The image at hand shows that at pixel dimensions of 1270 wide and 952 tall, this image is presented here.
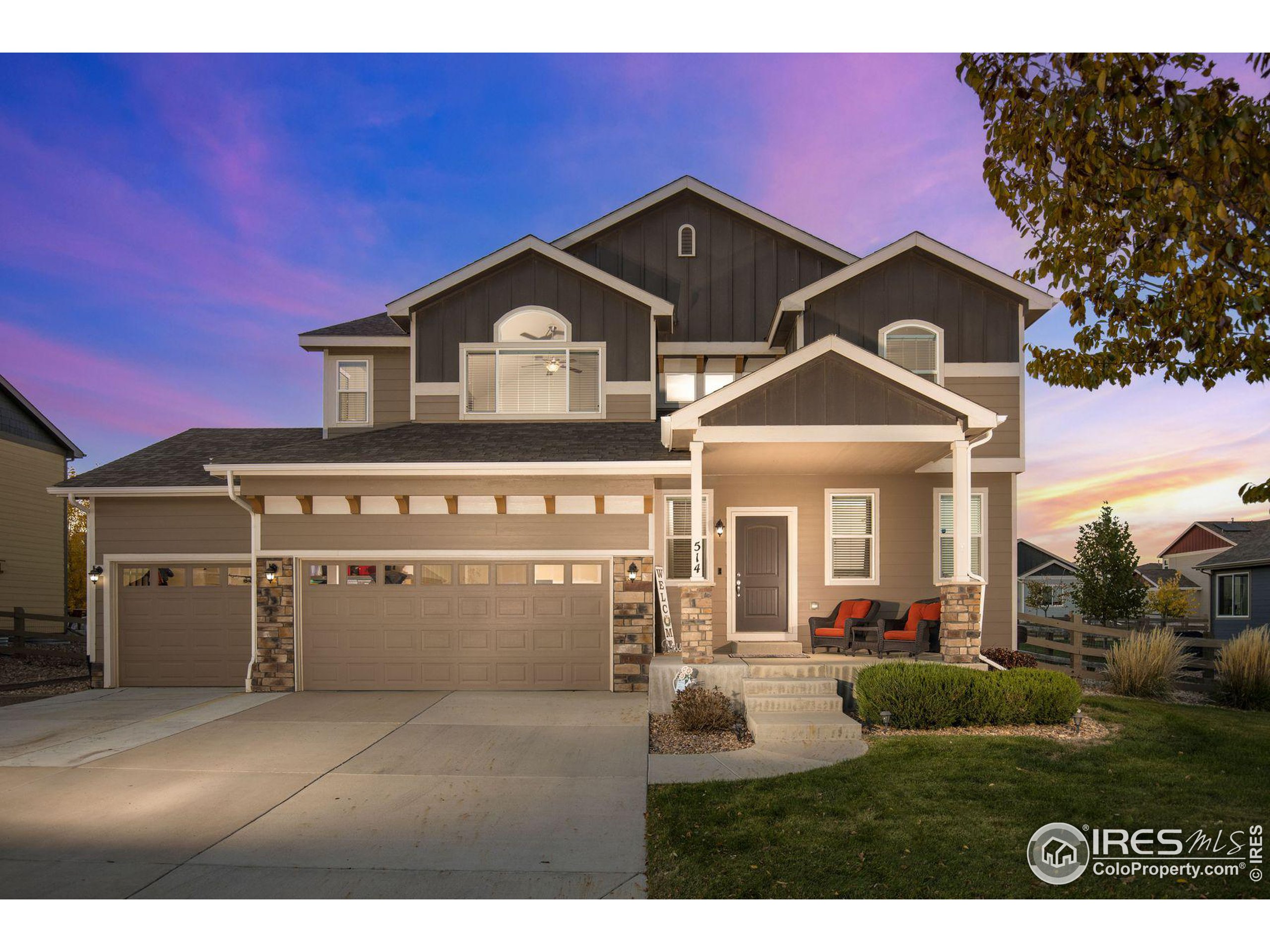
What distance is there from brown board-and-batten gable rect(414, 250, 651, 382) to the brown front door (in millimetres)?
3629

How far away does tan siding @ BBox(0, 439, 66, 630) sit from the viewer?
65.2 ft

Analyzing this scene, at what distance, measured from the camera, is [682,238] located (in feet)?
47.2

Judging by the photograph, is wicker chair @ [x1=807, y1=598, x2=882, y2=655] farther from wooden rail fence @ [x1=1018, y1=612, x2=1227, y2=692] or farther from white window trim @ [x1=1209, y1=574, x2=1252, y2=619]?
white window trim @ [x1=1209, y1=574, x2=1252, y2=619]

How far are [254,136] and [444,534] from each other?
809 cm

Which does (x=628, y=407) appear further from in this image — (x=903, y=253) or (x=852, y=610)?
(x=903, y=253)

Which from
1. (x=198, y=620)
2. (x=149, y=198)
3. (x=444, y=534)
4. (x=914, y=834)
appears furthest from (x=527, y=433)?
(x=149, y=198)

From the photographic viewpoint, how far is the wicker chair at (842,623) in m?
11.1

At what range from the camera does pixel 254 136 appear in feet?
42.1

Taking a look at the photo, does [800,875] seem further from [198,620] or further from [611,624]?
[198,620]

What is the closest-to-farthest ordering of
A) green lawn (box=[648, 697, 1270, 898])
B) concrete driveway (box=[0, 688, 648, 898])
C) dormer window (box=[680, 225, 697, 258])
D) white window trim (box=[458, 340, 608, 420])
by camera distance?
green lawn (box=[648, 697, 1270, 898])
concrete driveway (box=[0, 688, 648, 898])
white window trim (box=[458, 340, 608, 420])
dormer window (box=[680, 225, 697, 258])

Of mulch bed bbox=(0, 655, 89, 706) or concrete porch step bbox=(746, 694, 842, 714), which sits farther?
mulch bed bbox=(0, 655, 89, 706)

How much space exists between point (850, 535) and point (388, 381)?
896 cm

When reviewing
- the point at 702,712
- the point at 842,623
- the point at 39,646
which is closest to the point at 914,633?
the point at 842,623

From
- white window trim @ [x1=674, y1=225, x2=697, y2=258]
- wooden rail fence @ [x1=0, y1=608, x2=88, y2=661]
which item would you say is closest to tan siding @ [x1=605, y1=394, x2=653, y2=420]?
white window trim @ [x1=674, y1=225, x2=697, y2=258]
